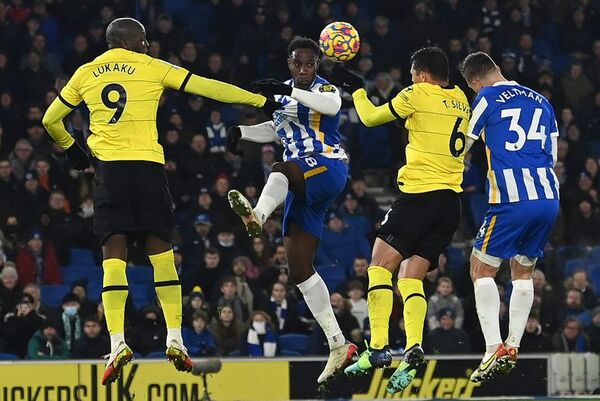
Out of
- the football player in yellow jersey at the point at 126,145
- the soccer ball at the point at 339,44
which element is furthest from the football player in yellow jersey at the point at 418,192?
the football player in yellow jersey at the point at 126,145

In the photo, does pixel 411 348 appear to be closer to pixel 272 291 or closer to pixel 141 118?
pixel 141 118

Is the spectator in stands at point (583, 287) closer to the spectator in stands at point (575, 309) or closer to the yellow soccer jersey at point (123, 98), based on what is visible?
the spectator in stands at point (575, 309)

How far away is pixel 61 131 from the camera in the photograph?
12516mm

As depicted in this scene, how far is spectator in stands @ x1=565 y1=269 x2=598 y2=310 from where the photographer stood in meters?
19.3

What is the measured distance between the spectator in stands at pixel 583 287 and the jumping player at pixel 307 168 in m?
6.79

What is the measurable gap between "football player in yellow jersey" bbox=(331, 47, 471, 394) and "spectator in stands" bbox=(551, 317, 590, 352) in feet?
20.1

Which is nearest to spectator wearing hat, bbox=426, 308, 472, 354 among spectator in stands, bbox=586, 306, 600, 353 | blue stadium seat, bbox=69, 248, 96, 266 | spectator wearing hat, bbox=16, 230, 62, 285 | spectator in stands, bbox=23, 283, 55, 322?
spectator in stands, bbox=586, 306, 600, 353

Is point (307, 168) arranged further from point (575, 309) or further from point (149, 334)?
point (575, 309)

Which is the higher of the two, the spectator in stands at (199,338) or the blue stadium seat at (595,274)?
the blue stadium seat at (595,274)

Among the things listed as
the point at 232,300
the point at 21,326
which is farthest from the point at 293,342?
the point at 21,326

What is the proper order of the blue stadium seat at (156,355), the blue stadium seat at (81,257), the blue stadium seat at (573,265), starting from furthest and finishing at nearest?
1. the blue stadium seat at (573,265)
2. the blue stadium seat at (81,257)
3. the blue stadium seat at (156,355)

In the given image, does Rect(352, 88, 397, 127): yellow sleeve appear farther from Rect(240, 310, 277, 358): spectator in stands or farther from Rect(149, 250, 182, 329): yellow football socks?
Rect(240, 310, 277, 358): spectator in stands

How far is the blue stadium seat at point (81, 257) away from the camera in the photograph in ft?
64.6

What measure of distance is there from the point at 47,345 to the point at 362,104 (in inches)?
238
